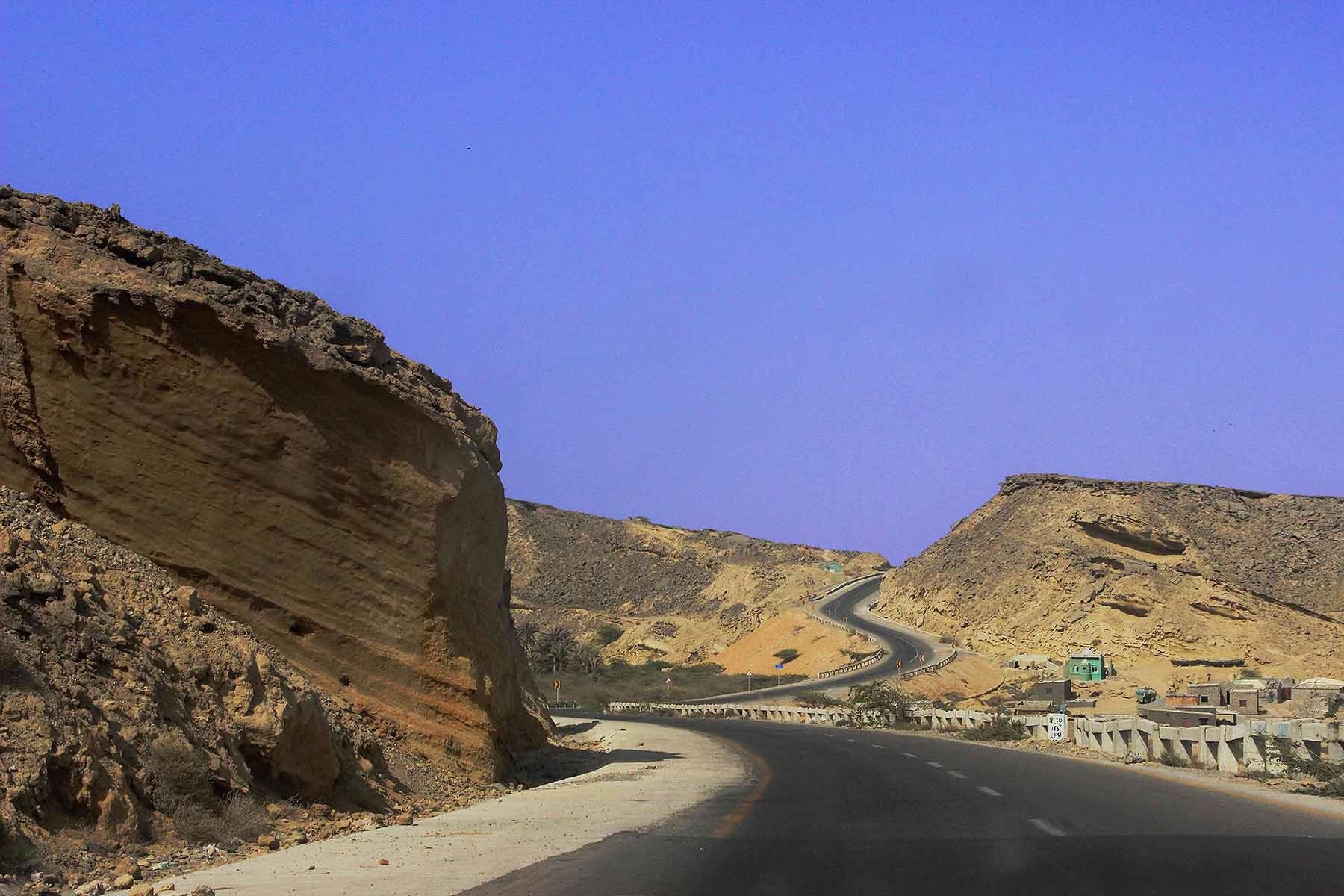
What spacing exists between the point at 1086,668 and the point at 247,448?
6459 cm

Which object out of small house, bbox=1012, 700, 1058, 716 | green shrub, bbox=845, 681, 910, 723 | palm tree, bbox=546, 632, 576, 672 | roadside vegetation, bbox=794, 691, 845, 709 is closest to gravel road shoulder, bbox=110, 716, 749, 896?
green shrub, bbox=845, 681, 910, 723

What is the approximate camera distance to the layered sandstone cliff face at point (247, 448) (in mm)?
16453

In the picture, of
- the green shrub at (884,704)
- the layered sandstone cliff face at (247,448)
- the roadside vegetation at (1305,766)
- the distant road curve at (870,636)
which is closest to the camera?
the layered sandstone cliff face at (247,448)

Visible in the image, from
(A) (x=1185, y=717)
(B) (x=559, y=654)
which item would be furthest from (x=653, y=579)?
(A) (x=1185, y=717)

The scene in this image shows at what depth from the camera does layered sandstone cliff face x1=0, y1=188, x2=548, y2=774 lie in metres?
16.5

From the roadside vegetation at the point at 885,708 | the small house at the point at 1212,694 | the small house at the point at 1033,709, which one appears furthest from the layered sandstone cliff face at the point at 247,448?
the small house at the point at 1212,694

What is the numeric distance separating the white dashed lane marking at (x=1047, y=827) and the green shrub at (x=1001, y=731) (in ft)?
71.7

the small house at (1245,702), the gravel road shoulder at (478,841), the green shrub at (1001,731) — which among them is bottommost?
the gravel road shoulder at (478,841)

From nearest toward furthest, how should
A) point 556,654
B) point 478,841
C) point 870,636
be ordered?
point 478,841
point 556,654
point 870,636

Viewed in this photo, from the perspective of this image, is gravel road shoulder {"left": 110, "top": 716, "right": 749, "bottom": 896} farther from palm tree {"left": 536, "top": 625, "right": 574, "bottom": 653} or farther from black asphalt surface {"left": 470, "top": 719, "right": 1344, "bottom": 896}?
palm tree {"left": 536, "top": 625, "right": 574, "bottom": 653}

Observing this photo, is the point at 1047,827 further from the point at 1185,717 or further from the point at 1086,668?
the point at 1086,668

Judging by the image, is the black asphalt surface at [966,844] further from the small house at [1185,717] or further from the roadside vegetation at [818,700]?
the roadside vegetation at [818,700]

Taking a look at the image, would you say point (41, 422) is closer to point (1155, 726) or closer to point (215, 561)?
point (215, 561)

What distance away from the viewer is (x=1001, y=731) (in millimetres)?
35531
